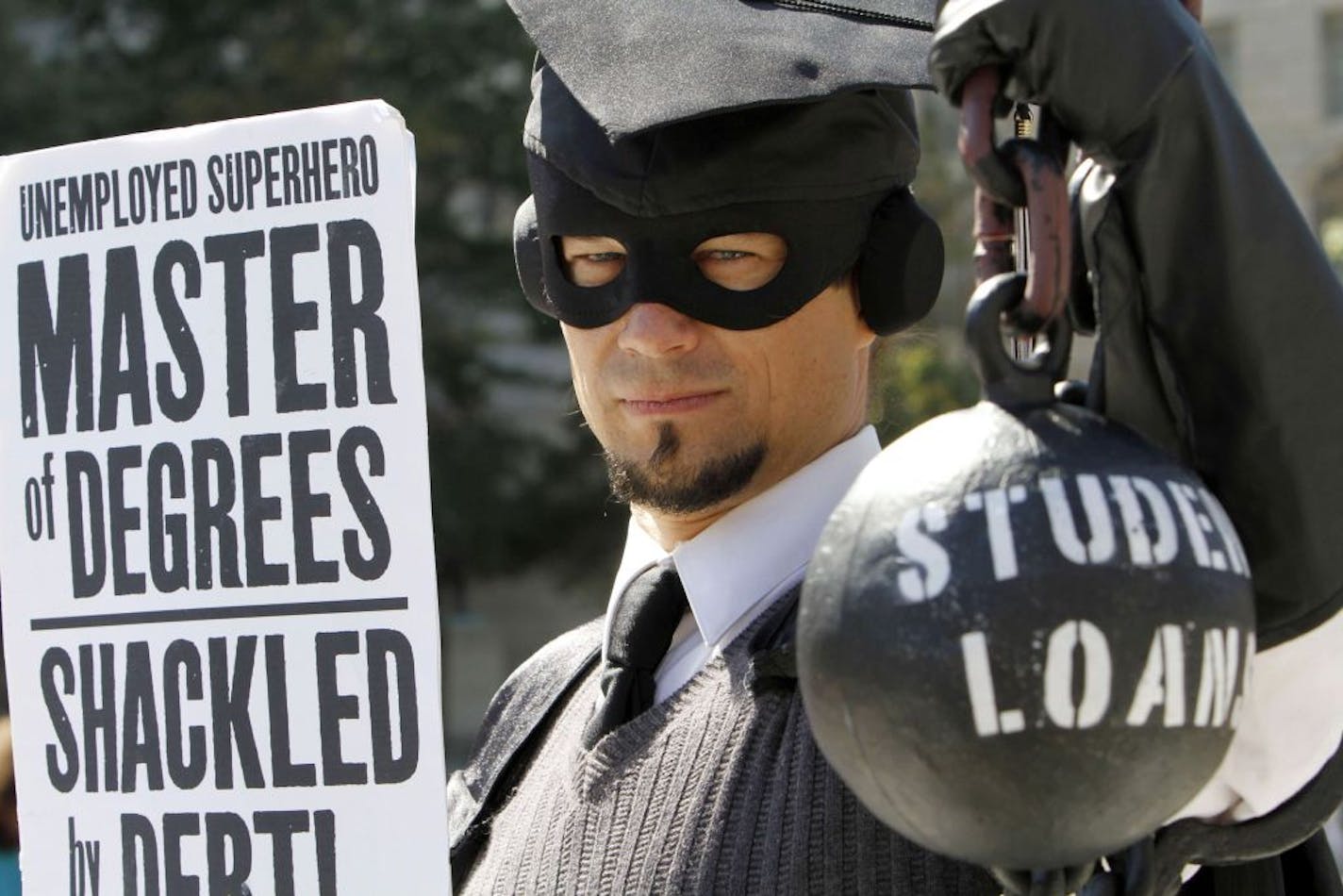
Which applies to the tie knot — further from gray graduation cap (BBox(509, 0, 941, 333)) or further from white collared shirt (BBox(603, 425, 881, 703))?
gray graduation cap (BBox(509, 0, 941, 333))

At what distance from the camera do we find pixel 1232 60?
21328mm

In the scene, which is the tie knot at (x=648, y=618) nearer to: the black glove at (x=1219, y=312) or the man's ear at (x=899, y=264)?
the man's ear at (x=899, y=264)

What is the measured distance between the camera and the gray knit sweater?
1.88 m

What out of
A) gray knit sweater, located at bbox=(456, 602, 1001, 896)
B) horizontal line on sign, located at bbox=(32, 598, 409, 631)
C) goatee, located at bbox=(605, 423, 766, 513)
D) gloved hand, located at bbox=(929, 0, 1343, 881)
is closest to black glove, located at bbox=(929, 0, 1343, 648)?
gloved hand, located at bbox=(929, 0, 1343, 881)

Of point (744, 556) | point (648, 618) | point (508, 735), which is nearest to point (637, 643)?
point (648, 618)

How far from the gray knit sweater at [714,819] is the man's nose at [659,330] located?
34cm

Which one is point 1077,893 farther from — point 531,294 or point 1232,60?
point 1232,60

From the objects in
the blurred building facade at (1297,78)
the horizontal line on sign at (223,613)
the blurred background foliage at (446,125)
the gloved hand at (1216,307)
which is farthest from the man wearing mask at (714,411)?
the blurred building facade at (1297,78)

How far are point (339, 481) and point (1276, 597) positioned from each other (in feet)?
3.37

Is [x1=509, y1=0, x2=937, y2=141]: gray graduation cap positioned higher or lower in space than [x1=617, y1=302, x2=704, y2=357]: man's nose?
higher

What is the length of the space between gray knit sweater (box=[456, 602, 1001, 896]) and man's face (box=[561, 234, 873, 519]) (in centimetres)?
23

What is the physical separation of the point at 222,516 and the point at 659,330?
21.0 inches

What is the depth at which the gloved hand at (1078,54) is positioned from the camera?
132 centimetres

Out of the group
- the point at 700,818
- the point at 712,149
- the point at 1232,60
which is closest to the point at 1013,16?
the point at 712,149
